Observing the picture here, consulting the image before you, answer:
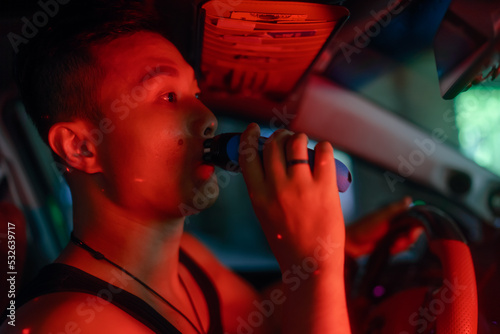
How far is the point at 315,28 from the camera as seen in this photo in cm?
90

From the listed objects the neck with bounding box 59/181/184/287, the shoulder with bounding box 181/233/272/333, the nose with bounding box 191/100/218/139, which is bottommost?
the shoulder with bounding box 181/233/272/333

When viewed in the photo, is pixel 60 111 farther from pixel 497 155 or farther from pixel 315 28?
pixel 497 155

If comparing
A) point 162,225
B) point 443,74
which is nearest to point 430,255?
point 443,74

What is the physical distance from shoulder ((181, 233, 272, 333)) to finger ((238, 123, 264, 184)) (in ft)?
2.02

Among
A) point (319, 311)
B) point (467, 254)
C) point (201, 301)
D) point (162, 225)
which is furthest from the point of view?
point (201, 301)

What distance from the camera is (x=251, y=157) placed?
0.75m

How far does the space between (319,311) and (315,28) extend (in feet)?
2.01

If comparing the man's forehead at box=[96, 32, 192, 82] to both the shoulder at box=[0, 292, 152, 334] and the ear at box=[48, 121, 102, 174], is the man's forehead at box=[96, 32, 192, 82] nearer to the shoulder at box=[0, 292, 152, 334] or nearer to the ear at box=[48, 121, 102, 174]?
the ear at box=[48, 121, 102, 174]

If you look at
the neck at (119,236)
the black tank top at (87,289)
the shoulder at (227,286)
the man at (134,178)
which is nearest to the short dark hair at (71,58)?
the man at (134,178)

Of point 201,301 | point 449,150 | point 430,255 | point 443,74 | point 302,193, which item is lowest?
point 201,301

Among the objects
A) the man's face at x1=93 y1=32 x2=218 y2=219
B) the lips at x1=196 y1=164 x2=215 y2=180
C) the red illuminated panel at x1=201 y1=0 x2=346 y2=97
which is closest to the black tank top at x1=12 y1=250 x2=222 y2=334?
the man's face at x1=93 y1=32 x2=218 y2=219

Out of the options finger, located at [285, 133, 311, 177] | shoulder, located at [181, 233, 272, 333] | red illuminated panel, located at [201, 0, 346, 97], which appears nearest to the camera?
finger, located at [285, 133, 311, 177]

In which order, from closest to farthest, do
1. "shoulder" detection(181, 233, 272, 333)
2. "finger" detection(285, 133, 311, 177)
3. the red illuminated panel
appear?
"finger" detection(285, 133, 311, 177) → the red illuminated panel → "shoulder" detection(181, 233, 272, 333)

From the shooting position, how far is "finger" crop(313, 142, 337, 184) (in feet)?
2.36
